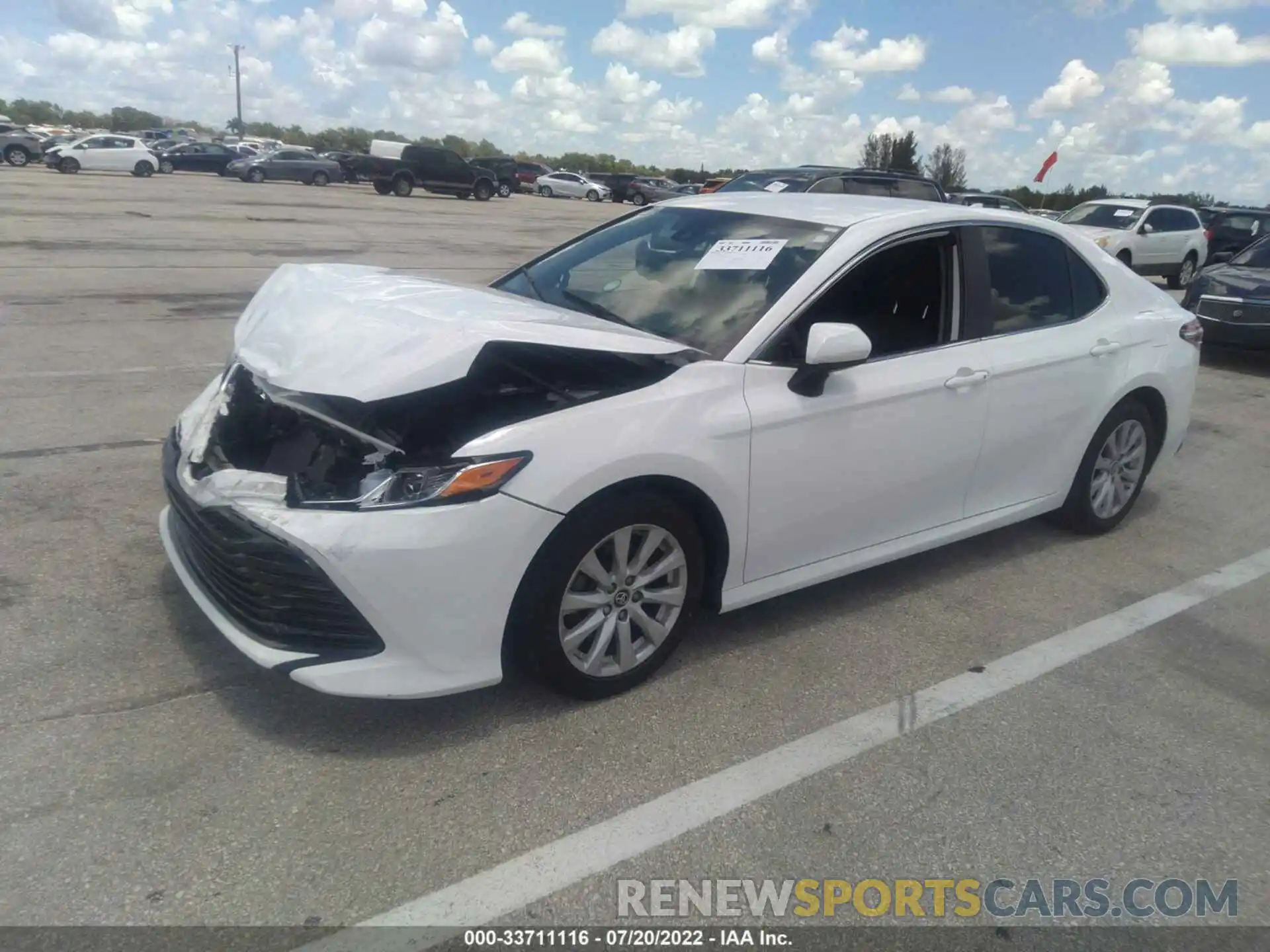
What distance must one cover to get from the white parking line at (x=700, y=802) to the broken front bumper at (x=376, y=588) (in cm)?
62

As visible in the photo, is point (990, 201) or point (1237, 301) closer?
point (1237, 301)

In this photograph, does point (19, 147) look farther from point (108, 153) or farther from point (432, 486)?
point (432, 486)

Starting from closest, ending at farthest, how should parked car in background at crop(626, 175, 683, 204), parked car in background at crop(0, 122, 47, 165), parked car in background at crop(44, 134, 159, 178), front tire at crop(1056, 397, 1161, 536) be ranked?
front tire at crop(1056, 397, 1161, 536) < parked car in background at crop(44, 134, 159, 178) < parked car in background at crop(0, 122, 47, 165) < parked car in background at crop(626, 175, 683, 204)

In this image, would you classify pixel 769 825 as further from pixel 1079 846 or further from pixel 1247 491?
pixel 1247 491

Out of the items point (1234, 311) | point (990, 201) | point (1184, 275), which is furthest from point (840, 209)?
point (990, 201)

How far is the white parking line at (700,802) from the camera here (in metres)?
2.45

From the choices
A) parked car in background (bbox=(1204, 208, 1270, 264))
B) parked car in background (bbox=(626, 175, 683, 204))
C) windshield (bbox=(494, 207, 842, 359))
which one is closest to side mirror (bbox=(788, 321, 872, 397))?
windshield (bbox=(494, 207, 842, 359))

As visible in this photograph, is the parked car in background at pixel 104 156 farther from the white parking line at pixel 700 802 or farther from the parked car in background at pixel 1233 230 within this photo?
the white parking line at pixel 700 802

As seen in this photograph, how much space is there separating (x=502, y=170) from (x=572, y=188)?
343 inches

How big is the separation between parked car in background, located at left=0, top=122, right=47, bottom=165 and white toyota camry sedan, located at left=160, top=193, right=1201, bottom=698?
1730 inches

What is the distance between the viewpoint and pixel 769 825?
2.85 metres

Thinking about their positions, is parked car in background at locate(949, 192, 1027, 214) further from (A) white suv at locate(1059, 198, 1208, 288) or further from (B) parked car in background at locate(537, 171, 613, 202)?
(B) parked car in background at locate(537, 171, 613, 202)

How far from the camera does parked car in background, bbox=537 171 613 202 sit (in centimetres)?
5216

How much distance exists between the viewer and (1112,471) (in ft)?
17.0
